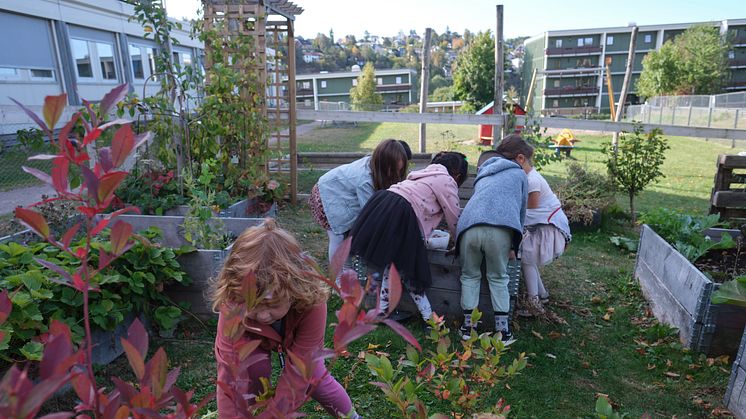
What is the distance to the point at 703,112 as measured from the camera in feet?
74.2

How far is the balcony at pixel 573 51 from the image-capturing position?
2082 inches

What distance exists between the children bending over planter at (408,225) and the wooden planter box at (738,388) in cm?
176

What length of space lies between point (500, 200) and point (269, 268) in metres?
2.05

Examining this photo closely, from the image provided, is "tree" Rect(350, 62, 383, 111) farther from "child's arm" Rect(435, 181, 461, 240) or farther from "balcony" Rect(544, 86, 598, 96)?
"child's arm" Rect(435, 181, 461, 240)

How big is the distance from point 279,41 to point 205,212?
15.1 feet

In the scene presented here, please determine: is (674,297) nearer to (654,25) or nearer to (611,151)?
(611,151)

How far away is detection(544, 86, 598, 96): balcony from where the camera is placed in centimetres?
5231

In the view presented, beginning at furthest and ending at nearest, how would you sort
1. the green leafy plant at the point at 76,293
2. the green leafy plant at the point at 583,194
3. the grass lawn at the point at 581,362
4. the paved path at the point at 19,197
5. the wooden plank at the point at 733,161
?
the paved path at the point at 19,197
the green leafy plant at the point at 583,194
the wooden plank at the point at 733,161
the grass lawn at the point at 581,362
the green leafy plant at the point at 76,293

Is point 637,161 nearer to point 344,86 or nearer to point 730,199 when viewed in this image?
point 730,199

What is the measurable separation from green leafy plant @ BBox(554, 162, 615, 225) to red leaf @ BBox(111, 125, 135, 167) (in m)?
5.86

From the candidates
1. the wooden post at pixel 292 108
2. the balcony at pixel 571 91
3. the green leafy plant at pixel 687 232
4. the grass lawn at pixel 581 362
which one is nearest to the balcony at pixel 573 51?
the balcony at pixel 571 91

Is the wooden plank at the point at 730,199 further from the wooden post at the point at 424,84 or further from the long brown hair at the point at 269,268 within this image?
the wooden post at the point at 424,84

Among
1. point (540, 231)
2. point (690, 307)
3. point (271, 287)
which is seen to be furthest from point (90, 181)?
point (690, 307)

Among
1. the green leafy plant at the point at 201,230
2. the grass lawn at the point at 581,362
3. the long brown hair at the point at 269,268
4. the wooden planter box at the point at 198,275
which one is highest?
the long brown hair at the point at 269,268
